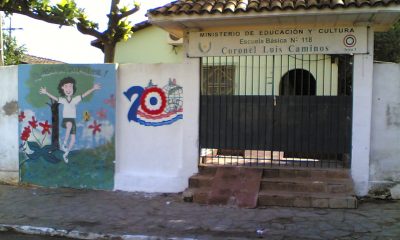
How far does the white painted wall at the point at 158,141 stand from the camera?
8625 mm

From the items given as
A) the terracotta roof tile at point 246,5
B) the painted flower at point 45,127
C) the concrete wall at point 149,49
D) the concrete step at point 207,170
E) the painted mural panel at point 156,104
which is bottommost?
the concrete step at point 207,170

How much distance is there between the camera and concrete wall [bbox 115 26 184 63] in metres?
15.6

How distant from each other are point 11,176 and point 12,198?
4.30 feet

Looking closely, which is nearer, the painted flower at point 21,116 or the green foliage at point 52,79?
the green foliage at point 52,79

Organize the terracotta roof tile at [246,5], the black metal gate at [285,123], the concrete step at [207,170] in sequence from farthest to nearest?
1. the concrete step at [207,170]
2. the black metal gate at [285,123]
3. the terracotta roof tile at [246,5]

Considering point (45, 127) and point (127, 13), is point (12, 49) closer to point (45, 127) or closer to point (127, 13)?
point (127, 13)

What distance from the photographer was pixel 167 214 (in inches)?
286

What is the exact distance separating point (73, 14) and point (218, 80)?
11.4ft

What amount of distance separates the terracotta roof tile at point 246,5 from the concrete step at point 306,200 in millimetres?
2968

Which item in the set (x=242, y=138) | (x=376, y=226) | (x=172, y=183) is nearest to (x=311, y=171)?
(x=242, y=138)

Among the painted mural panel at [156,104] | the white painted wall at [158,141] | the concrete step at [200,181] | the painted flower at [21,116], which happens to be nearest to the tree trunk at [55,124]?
Result: the painted flower at [21,116]

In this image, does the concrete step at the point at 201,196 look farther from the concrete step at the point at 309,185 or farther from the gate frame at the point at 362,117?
the gate frame at the point at 362,117

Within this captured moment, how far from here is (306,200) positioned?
7.52 m

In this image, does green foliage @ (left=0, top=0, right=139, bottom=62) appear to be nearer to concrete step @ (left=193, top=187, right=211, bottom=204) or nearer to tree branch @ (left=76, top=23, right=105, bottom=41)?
tree branch @ (left=76, top=23, right=105, bottom=41)
